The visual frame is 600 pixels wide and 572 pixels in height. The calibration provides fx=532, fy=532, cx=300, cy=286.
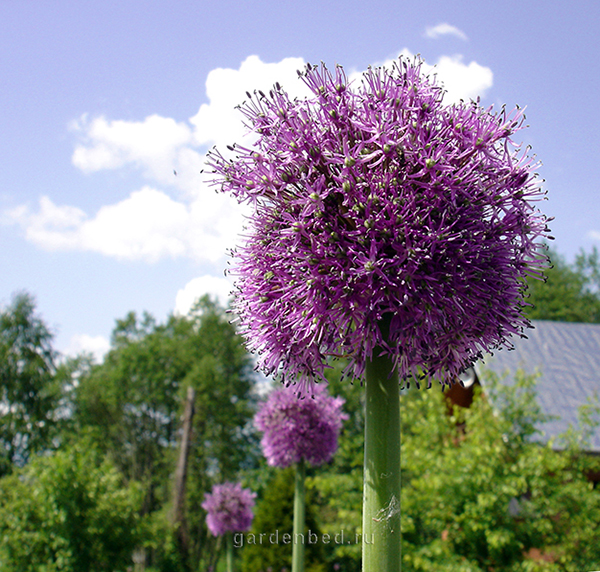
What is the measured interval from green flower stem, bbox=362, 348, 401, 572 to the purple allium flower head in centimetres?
1042

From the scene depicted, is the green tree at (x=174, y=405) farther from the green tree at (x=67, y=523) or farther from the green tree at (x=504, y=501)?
the green tree at (x=504, y=501)

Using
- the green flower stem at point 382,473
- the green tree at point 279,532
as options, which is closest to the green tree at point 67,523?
the green tree at point 279,532

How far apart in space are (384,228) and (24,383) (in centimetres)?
3455

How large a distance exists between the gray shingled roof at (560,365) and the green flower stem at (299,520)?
9.48 meters

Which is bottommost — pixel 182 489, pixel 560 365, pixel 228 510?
pixel 228 510

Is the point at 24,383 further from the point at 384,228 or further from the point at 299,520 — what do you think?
the point at 384,228

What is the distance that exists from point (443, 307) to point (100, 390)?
4221 centimetres

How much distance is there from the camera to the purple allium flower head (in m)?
11.7

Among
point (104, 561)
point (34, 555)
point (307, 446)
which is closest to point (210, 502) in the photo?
point (104, 561)

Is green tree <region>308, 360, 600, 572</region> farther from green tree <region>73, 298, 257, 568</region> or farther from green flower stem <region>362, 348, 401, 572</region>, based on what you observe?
green tree <region>73, 298, 257, 568</region>

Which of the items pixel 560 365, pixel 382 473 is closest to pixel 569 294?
pixel 560 365

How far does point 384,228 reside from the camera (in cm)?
214

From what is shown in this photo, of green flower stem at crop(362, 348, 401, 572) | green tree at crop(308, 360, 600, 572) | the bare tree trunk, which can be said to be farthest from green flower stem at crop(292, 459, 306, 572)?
the bare tree trunk

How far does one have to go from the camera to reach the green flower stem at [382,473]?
214 centimetres
